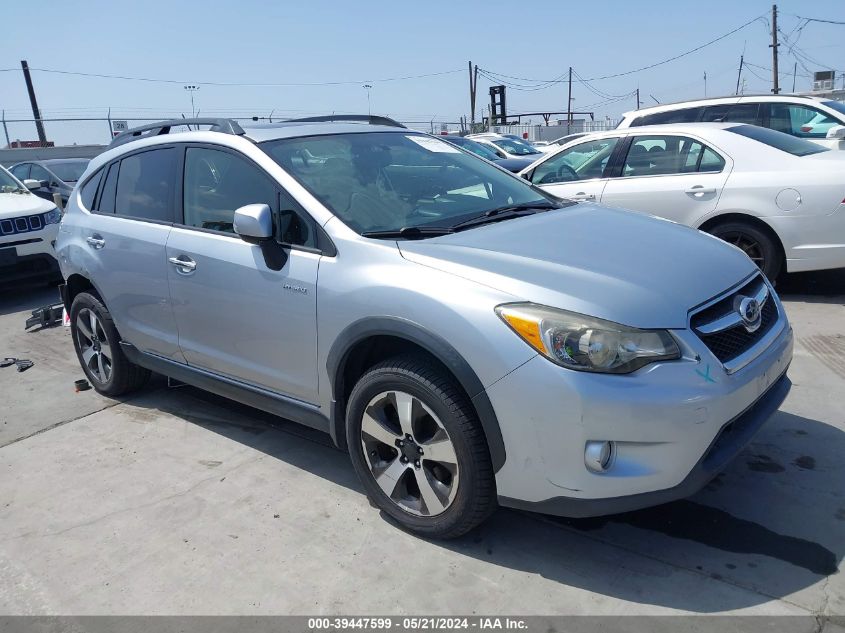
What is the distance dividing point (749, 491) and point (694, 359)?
1.07m

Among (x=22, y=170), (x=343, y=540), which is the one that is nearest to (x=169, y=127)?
(x=343, y=540)

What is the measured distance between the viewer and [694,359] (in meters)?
2.51

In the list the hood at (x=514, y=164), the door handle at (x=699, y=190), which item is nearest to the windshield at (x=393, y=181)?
the door handle at (x=699, y=190)

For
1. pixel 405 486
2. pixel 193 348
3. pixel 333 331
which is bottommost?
pixel 405 486

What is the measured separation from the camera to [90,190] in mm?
4926

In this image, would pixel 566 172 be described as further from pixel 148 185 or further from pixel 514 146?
pixel 514 146

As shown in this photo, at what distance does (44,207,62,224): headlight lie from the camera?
8.35 meters

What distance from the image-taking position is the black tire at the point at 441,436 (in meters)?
2.67

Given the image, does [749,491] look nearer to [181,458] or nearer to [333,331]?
[333,331]

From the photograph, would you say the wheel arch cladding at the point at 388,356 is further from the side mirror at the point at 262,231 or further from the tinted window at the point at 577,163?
the tinted window at the point at 577,163

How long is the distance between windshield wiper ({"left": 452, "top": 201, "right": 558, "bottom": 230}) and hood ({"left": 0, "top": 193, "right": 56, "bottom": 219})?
671 centimetres

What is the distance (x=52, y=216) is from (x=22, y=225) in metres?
0.47

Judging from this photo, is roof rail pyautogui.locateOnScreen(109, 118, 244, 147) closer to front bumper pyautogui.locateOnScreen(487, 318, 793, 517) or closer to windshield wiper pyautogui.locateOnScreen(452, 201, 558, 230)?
windshield wiper pyautogui.locateOnScreen(452, 201, 558, 230)

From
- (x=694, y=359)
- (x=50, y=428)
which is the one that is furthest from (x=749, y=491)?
(x=50, y=428)
